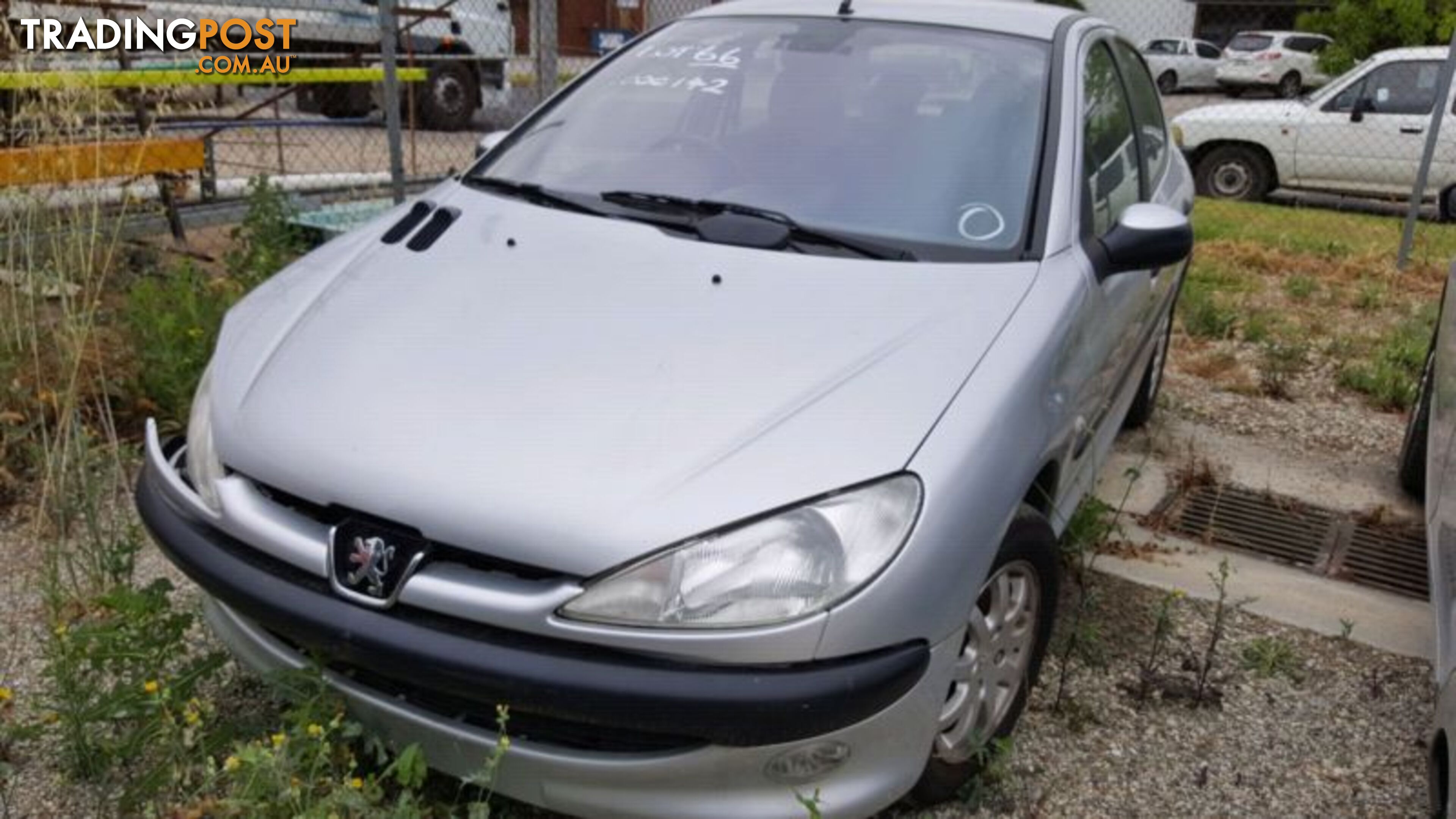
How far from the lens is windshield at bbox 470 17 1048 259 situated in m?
2.84

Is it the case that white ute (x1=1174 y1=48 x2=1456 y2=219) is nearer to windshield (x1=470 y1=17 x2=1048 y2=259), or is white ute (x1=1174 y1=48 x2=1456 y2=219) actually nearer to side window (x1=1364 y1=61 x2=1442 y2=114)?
side window (x1=1364 y1=61 x2=1442 y2=114)

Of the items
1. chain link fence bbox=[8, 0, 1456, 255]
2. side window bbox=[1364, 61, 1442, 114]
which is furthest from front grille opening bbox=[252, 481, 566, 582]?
side window bbox=[1364, 61, 1442, 114]

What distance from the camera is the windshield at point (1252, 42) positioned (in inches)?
1051

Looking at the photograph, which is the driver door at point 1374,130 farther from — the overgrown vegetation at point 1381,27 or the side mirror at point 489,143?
the side mirror at point 489,143

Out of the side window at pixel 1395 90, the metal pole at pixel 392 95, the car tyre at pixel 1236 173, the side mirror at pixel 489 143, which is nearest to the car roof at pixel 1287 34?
the side window at pixel 1395 90

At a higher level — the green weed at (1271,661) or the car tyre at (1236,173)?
the green weed at (1271,661)

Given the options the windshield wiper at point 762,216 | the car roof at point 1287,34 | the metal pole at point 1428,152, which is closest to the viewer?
the windshield wiper at point 762,216

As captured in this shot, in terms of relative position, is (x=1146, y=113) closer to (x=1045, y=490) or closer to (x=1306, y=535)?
(x=1306, y=535)

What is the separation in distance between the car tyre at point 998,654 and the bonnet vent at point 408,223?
62.7 inches

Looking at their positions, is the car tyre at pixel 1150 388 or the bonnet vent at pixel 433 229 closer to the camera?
the bonnet vent at pixel 433 229

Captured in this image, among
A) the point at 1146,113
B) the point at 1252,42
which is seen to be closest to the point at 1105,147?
the point at 1146,113

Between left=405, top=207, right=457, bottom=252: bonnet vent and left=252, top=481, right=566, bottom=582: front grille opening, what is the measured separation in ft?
2.98

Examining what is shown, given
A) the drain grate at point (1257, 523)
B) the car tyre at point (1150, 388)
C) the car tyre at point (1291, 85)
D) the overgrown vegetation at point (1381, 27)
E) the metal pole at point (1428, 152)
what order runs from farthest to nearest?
the car tyre at point (1291, 85), the overgrown vegetation at point (1381, 27), the metal pole at point (1428, 152), the car tyre at point (1150, 388), the drain grate at point (1257, 523)

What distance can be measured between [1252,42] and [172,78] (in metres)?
26.2
